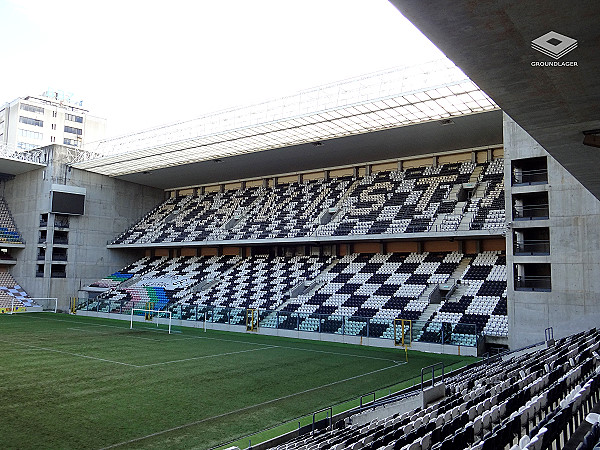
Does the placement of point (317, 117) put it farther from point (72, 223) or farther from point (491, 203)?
point (72, 223)

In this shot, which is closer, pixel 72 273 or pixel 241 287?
pixel 241 287

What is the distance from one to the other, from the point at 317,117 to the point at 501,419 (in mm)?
22813

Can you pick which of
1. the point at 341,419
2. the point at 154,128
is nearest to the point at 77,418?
the point at 341,419

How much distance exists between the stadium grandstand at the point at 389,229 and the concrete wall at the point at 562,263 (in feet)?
0.19

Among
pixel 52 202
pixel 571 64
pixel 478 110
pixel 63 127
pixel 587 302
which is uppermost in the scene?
pixel 63 127

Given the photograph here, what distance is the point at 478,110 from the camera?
2634 centimetres

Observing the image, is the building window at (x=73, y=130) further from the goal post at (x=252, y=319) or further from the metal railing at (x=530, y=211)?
the metal railing at (x=530, y=211)

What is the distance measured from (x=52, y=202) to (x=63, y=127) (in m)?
44.9

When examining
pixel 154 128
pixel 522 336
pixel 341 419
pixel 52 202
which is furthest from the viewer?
pixel 52 202

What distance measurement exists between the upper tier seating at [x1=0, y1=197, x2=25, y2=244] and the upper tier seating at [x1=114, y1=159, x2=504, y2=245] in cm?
824

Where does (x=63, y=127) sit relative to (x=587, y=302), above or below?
above

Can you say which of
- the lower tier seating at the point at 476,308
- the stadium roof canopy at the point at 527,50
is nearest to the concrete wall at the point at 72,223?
the lower tier seating at the point at 476,308

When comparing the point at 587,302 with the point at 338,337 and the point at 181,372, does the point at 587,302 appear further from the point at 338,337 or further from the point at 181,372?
the point at 181,372
